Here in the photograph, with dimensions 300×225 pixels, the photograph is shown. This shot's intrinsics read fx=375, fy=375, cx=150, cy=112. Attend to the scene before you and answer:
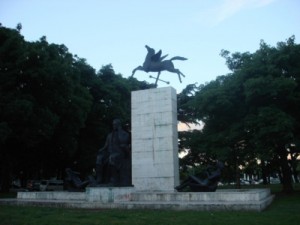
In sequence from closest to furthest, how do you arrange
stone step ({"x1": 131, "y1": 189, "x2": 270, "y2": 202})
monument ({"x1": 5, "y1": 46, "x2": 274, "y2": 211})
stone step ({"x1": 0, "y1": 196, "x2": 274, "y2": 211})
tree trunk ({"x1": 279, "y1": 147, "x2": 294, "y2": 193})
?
stone step ({"x1": 0, "y1": 196, "x2": 274, "y2": 211})
stone step ({"x1": 131, "y1": 189, "x2": 270, "y2": 202})
monument ({"x1": 5, "y1": 46, "x2": 274, "y2": 211})
tree trunk ({"x1": 279, "y1": 147, "x2": 294, "y2": 193})

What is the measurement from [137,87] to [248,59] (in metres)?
18.0

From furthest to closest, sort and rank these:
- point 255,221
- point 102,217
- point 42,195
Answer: point 42,195 < point 102,217 < point 255,221

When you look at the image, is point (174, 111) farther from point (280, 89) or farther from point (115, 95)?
point (115, 95)

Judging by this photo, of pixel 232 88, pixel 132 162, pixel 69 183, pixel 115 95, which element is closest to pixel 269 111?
pixel 232 88

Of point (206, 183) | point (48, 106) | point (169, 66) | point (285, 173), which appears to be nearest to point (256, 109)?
point (285, 173)

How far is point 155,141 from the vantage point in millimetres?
17828

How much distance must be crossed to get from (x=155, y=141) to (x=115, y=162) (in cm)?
253

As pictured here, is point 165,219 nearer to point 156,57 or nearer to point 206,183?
point 206,183

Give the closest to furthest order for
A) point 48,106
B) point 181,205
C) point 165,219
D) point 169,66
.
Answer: point 165,219 < point 181,205 < point 169,66 < point 48,106

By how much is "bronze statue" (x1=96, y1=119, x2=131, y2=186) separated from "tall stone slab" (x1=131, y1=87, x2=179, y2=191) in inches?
45.8

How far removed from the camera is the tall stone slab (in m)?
17.4

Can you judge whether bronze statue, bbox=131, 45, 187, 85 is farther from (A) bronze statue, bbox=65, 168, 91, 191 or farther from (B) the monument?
(A) bronze statue, bbox=65, 168, 91, 191

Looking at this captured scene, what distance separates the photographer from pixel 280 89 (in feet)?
76.3

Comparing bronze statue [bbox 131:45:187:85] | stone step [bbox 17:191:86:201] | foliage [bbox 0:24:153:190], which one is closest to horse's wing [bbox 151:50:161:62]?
bronze statue [bbox 131:45:187:85]
